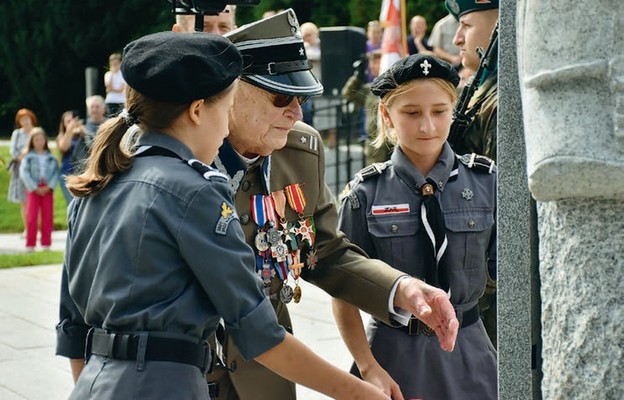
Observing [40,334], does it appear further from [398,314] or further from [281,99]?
[281,99]

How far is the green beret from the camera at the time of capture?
5.31 m

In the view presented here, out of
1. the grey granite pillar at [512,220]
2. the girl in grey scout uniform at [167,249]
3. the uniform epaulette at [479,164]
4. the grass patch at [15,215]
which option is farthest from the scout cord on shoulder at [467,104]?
the grass patch at [15,215]

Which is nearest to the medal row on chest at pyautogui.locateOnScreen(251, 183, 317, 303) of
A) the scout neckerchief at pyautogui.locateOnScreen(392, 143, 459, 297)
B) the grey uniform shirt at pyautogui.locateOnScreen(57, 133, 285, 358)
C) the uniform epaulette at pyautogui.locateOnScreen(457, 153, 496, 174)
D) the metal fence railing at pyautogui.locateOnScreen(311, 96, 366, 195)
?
the scout neckerchief at pyautogui.locateOnScreen(392, 143, 459, 297)

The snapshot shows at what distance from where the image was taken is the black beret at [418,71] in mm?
4145

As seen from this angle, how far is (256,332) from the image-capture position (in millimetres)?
3021

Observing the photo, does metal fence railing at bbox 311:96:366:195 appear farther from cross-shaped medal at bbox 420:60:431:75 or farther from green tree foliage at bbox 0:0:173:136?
cross-shaped medal at bbox 420:60:431:75

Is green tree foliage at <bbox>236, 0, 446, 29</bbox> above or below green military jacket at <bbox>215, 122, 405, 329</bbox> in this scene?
above

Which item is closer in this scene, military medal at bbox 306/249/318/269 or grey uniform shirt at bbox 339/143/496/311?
military medal at bbox 306/249/318/269

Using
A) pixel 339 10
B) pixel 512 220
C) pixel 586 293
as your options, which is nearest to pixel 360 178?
pixel 512 220

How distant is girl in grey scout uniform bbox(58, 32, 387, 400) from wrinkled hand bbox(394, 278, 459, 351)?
537 mm

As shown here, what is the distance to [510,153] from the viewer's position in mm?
3385

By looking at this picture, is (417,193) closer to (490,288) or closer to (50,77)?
(490,288)

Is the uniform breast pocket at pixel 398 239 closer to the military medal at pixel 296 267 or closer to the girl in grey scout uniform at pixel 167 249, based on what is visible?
the military medal at pixel 296 267

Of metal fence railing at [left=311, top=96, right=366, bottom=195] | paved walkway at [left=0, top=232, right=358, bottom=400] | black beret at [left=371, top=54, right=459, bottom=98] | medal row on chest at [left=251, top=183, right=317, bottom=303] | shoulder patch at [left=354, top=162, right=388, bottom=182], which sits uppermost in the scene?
black beret at [left=371, top=54, right=459, bottom=98]
